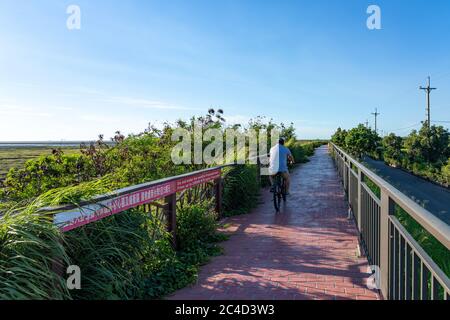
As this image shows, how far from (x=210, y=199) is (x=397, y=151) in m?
60.7

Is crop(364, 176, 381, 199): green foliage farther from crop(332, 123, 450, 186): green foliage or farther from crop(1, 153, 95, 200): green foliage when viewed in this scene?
crop(332, 123, 450, 186): green foliage

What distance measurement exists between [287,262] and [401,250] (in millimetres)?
2368

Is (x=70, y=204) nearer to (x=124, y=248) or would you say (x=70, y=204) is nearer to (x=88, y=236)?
(x=88, y=236)

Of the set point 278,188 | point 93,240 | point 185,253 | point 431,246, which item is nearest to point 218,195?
point 278,188

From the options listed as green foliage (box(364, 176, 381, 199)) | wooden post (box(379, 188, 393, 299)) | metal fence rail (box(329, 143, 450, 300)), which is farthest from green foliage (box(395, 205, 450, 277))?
wooden post (box(379, 188, 393, 299))

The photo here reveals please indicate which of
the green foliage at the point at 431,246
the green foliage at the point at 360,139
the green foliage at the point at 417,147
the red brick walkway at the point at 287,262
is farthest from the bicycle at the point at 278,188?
the green foliage at the point at 417,147

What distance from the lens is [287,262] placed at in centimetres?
489

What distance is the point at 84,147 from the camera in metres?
7.38

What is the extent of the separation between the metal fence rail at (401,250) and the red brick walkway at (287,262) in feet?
1.68

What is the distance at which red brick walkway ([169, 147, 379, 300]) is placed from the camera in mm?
3916

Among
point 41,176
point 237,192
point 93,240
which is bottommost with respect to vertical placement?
point 237,192

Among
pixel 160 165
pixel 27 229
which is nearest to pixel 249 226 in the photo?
pixel 160 165

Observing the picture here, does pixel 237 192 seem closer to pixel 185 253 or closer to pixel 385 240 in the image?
pixel 185 253

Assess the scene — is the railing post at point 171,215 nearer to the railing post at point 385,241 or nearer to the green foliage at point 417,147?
the railing post at point 385,241
